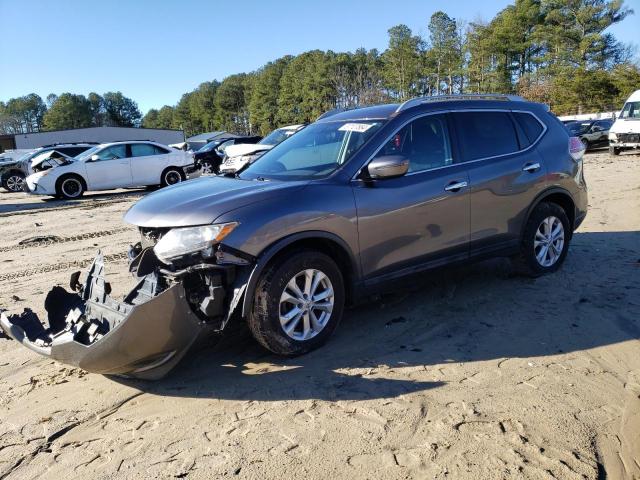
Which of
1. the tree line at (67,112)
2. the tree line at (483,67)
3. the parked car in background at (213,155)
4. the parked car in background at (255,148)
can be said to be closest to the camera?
the parked car in background at (255,148)

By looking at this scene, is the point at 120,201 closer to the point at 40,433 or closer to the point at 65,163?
the point at 65,163

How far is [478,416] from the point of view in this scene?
10.1 feet

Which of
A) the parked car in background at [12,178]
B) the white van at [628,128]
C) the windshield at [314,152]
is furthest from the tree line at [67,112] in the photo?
the windshield at [314,152]

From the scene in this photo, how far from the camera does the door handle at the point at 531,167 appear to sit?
5.30m

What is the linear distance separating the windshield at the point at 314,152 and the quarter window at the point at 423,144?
22cm

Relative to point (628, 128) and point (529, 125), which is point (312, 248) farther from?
point (628, 128)

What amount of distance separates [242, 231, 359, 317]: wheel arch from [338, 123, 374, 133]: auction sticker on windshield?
1122 millimetres

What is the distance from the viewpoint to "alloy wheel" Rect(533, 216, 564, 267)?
558cm

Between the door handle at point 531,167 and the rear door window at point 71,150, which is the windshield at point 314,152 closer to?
the door handle at point 531,167

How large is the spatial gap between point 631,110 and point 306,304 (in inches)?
792

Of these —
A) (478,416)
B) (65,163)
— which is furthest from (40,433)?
(65,163)

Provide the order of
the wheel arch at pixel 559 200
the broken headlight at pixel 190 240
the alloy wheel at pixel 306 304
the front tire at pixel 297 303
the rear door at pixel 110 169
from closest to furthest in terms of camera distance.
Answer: the broken headlight at pixel 190 240, the front tire at pixel 297 303, the alloy wheel at pixel 306 304, the wheel arch at pixel 559 200, the rear door at pixel 110 169

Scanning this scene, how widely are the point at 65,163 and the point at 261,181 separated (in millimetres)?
14110

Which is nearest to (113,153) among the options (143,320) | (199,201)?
(199,201)
